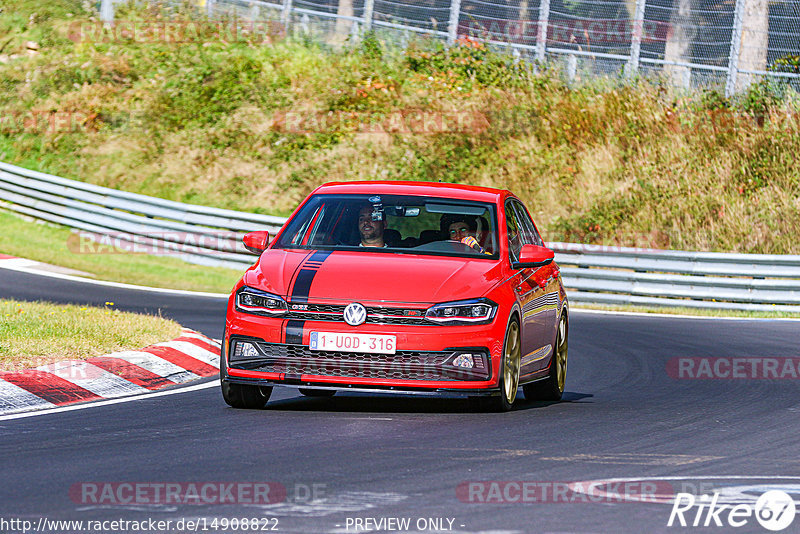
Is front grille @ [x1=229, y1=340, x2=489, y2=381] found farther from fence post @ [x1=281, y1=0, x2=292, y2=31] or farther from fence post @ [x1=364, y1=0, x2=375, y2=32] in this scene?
Answer: fence post @ [x1=281, y1=0, x2=292, y2=31]

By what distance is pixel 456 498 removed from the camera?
605 cm

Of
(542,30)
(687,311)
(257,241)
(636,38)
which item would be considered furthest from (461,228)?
(542,30)

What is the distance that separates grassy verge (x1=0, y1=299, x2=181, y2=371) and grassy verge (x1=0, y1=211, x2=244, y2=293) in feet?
27.1

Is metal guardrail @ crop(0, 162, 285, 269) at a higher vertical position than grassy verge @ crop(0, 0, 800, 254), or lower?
lower

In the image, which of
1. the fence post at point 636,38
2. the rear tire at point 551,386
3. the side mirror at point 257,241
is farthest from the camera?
the fence post at point 636,38

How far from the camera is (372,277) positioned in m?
8.87

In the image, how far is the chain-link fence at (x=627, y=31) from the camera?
2886 cm

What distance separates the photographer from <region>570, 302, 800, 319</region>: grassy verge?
842 inches

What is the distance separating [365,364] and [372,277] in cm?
59

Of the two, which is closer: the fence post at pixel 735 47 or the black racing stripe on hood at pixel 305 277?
the black racing stripe on hood at pixel 305 277

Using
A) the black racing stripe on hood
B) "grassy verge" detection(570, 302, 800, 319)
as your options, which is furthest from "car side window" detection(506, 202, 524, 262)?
"grassy verge" detection(570, 302, 800, 319)

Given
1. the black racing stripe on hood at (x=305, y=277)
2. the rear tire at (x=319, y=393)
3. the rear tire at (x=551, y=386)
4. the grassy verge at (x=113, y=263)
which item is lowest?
the grassy verge at (x=113, y=263)

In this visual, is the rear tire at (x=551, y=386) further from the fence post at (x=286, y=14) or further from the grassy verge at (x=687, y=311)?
the fence post at (x=286, y=14)

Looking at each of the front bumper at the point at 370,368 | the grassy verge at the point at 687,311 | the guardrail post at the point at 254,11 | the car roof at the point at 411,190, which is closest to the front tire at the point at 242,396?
the front bumper at the point at 370,368
